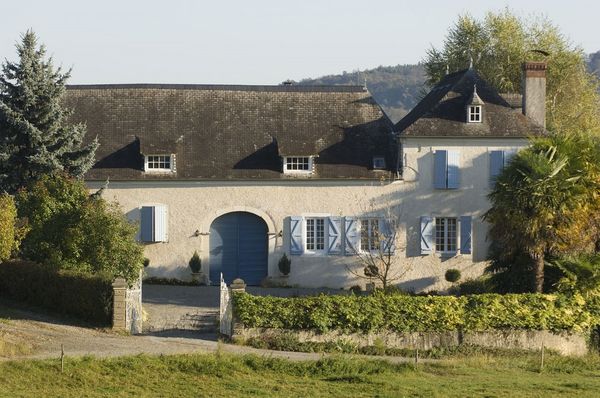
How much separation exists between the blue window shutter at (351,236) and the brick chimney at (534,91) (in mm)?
7244

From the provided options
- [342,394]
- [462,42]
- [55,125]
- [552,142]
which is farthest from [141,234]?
[462,42]

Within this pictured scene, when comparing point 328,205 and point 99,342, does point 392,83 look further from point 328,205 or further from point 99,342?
point 99,342

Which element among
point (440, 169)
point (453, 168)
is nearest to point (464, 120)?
point (453, 168)

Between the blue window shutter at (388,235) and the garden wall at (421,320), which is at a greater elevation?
the blue window shutter at (388,235)

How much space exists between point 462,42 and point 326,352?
1375 inches

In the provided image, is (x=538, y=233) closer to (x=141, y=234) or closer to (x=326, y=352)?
(x=326, y=352)

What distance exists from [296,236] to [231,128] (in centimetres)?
465

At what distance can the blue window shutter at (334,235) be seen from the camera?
39.5 meters

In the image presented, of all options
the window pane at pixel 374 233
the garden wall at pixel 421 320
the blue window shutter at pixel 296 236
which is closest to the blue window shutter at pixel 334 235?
the blue window shutter at pixel 296 236

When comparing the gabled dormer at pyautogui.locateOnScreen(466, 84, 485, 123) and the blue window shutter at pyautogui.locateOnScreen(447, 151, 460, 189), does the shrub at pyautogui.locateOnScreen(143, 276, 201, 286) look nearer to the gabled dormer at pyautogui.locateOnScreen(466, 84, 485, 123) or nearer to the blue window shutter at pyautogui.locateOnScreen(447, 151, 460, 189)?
the blue window shutter at pyautogui.locateOnScreen(447, 151, 460, 189)

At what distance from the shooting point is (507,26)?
196 feet

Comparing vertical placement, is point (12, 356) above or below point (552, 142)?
below

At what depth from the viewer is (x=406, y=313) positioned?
29828 millimetres

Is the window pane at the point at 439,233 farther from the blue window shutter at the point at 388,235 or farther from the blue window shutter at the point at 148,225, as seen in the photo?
the blue window shutter at the point at 148,225
